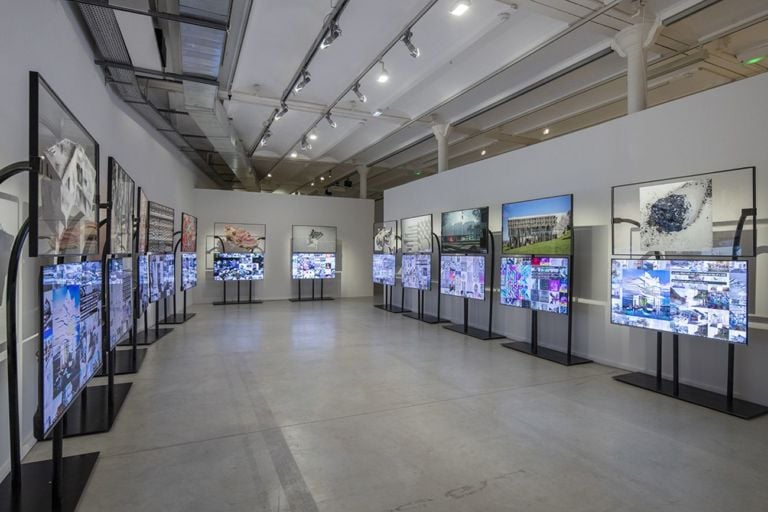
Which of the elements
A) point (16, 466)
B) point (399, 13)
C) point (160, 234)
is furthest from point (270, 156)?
point (16, 466)

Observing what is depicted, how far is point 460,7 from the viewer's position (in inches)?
187

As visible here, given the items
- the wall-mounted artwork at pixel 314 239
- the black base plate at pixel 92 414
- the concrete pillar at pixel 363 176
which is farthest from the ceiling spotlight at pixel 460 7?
the concrete pillar at pixel 363 176

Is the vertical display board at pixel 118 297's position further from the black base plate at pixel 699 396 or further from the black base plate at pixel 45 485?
the black base plate at pixel 699 396

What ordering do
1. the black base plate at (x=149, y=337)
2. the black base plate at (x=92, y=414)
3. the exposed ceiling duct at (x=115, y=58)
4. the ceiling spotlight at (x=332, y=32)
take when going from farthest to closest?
the black base plate at (x=149, y=337) → the ceiling spotlight at (x=332, y=32) → the exposed ceiling duct at (x=115, y=58) → the black base plate at (x=92, y=414)

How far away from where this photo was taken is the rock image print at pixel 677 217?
4199 millimetres

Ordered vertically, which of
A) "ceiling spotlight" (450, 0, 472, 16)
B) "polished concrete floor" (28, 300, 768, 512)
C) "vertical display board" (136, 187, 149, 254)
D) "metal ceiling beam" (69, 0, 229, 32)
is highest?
"ceiling spotlight" (450, 0, 472, 16)

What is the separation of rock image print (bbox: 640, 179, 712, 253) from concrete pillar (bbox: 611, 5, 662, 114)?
123cm

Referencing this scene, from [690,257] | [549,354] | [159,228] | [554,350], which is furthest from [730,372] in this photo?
[159,228]

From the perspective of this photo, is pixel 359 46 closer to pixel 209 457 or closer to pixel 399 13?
pixel 399 13

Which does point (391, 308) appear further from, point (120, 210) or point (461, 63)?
point (120, 210)

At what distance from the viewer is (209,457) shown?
290cm

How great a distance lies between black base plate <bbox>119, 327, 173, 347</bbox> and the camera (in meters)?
6.25

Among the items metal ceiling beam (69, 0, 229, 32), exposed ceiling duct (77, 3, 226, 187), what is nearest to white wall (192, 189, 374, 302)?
exposed ceiling duct (77, 3, 226, 187)

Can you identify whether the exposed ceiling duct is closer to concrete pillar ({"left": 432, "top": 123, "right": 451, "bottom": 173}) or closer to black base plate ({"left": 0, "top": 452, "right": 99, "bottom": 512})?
black base plate ({"left": 0, "top": 452, "right": 99, "bottom": 512})
